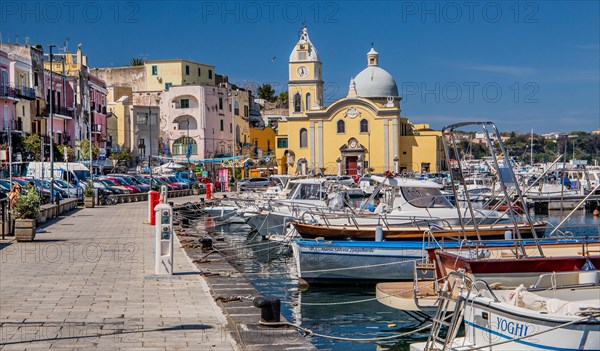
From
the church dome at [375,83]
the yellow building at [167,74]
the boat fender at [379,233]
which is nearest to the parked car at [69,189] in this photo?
the boat fender at [379,233]

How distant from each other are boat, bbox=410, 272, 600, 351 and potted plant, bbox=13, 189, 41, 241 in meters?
14.7

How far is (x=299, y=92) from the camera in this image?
97375mm

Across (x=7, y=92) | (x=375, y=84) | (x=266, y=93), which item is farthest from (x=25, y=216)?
(x=266, y=93)

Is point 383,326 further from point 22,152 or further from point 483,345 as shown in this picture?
point 22,152

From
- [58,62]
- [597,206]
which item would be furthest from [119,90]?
[597,206]

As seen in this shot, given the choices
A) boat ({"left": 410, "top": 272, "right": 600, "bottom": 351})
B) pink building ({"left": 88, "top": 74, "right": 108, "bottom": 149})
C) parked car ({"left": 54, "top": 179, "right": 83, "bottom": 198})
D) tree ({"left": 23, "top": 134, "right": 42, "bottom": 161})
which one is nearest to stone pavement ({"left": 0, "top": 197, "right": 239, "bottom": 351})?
boat ({"left": 410, "top": 272, "right": 600, "bottom": 351})

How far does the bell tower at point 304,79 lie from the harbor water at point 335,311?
71.8 m

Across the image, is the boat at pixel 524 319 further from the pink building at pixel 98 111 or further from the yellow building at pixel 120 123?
the yellow building at pixel 120 123

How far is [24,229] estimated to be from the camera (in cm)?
2308

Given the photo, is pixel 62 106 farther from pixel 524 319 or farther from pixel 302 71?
pixel 524 319

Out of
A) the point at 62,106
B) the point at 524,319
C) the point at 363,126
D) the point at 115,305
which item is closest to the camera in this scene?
the point at 524,319

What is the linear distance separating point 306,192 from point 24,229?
43.1 feet

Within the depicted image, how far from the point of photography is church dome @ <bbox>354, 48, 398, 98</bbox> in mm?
98750

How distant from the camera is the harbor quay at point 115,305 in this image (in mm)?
10484
